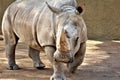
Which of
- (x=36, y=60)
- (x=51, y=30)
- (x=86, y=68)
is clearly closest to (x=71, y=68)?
(x=51, y=30)

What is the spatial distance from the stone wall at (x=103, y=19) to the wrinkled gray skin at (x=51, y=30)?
483 cm

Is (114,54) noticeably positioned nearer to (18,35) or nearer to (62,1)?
(18,35)

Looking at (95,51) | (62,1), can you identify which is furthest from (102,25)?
(62,1)

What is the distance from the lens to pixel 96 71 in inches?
263

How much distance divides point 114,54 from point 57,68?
11.5 ft

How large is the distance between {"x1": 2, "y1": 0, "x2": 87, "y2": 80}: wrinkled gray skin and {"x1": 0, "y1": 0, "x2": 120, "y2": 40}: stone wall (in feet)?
15.9

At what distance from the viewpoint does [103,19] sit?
11609 millimetres

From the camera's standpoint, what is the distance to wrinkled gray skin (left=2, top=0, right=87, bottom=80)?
16.4 feet

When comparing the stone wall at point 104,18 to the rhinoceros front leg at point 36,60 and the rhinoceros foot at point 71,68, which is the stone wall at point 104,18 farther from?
the rhinoceros foot at point 71,68

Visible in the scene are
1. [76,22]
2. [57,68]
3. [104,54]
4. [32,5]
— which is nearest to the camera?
[76,22]

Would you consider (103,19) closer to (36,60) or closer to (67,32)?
(36,60)

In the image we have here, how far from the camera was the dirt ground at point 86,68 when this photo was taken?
20.3 ft

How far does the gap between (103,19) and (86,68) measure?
480cm

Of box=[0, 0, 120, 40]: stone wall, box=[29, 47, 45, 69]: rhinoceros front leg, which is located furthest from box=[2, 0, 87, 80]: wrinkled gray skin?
box=[0, 0, 120, 40]: stone wall
